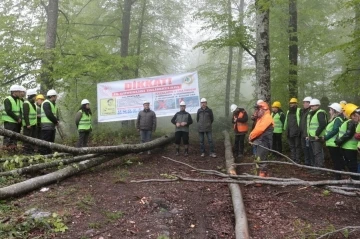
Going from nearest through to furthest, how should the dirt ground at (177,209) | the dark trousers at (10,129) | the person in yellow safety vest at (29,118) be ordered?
the dirt ground at (177,209)
the dark trousers at (10,129)
the person in yellow safety vest at (29,118)

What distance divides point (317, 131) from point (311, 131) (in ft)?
0.91

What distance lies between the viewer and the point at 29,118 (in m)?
9.64

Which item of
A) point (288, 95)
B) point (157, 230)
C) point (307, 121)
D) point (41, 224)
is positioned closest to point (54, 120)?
point (41, 224)

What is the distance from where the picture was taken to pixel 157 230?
4.68 meters

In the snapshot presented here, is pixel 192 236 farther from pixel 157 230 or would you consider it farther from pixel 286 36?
pixel 286 36

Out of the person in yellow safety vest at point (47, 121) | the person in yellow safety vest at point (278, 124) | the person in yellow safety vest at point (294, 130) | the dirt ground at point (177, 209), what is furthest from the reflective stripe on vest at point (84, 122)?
the person in yellow safety vest at point (294, 130)

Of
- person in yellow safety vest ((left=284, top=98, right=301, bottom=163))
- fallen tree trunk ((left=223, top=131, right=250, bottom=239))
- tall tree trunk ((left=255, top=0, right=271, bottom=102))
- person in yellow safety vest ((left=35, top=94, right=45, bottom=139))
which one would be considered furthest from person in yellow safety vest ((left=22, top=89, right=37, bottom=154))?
person in yellow safety vest ((left=284, top=98, right=301, bottom=163))

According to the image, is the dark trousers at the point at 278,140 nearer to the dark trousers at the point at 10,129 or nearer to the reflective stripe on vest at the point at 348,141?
the reflective stripe on vest at the point at 348,141

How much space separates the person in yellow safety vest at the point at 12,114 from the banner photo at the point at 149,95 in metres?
3.62

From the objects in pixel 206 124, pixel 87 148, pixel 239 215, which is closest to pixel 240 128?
pixel 206 124

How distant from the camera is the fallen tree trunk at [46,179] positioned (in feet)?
18.3

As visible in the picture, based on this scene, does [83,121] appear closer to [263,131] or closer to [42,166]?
[42,166]

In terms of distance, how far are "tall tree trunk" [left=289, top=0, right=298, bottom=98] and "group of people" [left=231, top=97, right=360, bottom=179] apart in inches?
92.0

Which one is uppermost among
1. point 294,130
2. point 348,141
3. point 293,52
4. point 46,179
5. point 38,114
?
point 293,52
